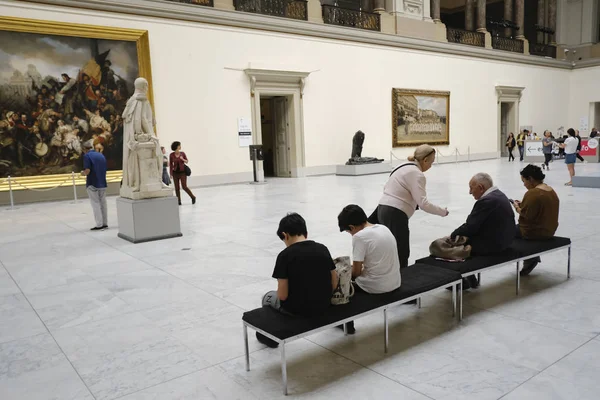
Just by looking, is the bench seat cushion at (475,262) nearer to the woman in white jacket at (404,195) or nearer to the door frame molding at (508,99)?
the woman in white jacket at (404,195)

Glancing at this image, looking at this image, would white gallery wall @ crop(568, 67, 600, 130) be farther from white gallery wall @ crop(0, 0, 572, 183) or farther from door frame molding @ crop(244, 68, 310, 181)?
door frame molding @ crop(244, 68, 310, 181)

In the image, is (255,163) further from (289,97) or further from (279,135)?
(289,97)

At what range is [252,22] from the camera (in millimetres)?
17188

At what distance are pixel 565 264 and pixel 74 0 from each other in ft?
46.2

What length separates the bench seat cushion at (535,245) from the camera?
15.0 ft

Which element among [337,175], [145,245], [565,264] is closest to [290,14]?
[337,175]

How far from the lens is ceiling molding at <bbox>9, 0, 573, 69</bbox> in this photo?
14.1 m

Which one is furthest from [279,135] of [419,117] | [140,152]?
[140,152]

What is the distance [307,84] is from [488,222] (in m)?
15.5

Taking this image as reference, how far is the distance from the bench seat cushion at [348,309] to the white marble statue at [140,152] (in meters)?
5.17

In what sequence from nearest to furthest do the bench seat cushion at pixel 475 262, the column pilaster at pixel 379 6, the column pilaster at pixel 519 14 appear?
the bench seat cushion at pixel 475 262 → the column pilaster at pixel 379 6 → the column pilaster at pixel 519 14

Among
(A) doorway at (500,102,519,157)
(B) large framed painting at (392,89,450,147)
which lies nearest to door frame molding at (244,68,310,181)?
(B) large framed painting at (392,89,450,147)

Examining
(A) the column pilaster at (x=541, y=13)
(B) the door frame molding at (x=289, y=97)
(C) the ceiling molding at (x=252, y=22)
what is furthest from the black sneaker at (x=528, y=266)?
(A) the column pilaster at (x=541, y=13)

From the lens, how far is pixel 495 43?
27.0m
